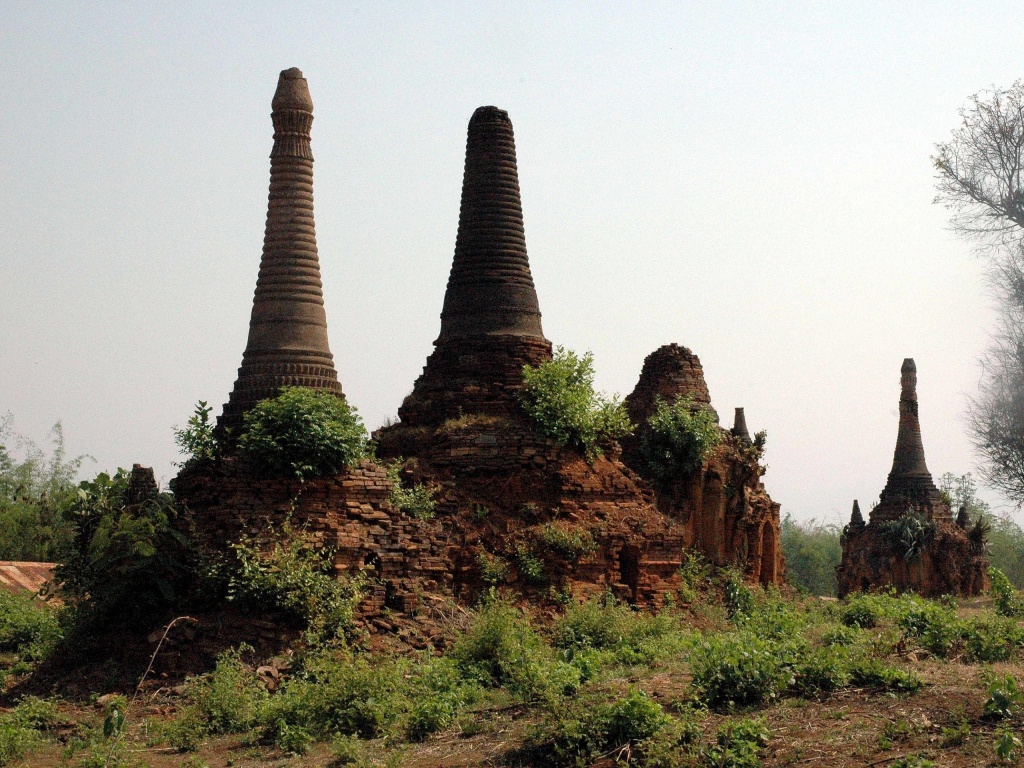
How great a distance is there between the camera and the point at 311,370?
51.2 feet

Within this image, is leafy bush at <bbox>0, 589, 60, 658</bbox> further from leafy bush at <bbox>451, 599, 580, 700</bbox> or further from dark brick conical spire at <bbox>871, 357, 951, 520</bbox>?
dark brick conical spire at <bbox>871, 357, 951, 520</bbox>

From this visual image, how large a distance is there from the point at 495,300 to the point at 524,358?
1.00 meters

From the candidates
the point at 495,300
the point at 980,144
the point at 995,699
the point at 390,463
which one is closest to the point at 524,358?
the point at 495,300

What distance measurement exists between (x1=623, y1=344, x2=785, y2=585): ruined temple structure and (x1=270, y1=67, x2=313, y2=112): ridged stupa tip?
7.81m

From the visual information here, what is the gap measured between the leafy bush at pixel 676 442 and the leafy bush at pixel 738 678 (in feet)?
28.1

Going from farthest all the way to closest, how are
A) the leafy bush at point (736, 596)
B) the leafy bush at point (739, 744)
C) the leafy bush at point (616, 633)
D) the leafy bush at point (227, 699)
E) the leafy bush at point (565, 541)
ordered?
→ the leafy bush at point (736, 596) → the leafy bush at point (565, 541) → the leafy bush at point (616, 633) → the leafy bush at point (227, 699) → the leafy bush at point (739, 744)

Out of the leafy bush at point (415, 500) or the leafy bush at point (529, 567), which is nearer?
the leafy bush at point (415, 500)

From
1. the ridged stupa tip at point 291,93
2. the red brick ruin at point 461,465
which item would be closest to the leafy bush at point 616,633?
the red brick ruin at point 461,465

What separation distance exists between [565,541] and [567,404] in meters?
1.87

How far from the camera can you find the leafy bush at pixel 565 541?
53.1ft

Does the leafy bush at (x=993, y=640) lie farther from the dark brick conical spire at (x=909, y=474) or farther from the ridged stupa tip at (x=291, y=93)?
the dark brick conical spire at (x=909, y=474)

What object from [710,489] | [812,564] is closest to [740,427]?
[710,489]

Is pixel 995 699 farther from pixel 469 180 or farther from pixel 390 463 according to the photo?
pixel 469 180

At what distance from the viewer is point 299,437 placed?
14.4m
